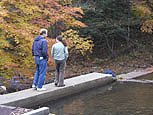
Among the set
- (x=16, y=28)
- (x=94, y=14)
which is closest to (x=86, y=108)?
(x=16, y=28)

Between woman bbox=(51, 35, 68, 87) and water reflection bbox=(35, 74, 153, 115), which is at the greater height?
woman bbox=(51, 35, 68, 87)

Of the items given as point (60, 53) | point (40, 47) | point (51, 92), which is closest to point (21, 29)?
point (40, 47)

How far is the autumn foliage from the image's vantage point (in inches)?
376

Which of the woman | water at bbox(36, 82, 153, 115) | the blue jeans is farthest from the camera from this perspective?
the woman

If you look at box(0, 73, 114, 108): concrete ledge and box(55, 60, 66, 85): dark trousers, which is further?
box(55, 60, 66, 85): dark trousers

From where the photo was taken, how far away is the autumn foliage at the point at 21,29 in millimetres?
9558

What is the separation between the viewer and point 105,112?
7594 millimetres

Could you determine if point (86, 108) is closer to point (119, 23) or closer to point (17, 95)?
point (17, 95)

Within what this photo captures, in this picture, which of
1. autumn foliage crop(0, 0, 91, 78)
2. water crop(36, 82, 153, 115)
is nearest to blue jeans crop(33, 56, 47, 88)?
water crop(36, 82, 153, 115)

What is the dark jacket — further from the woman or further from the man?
the woman

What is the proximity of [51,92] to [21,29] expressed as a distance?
2247 mm

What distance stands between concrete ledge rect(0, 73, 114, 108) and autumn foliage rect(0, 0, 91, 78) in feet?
4.02

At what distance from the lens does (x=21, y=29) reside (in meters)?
9.57

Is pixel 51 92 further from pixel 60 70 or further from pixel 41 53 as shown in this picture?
pixel 41 53
